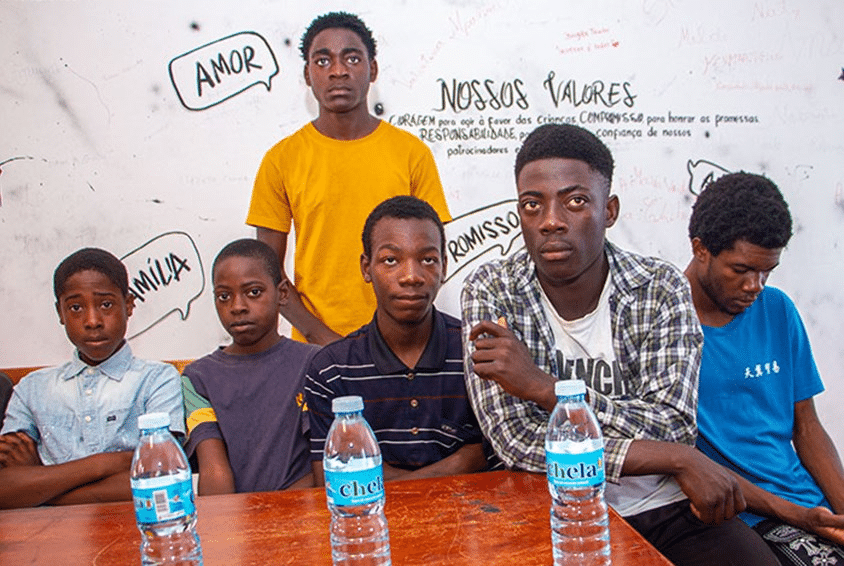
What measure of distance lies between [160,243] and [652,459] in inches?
91.4

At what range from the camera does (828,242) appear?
11.7 ft

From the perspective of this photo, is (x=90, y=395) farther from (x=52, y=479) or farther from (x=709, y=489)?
(x=709, y=489)

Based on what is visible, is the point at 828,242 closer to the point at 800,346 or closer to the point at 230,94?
the point at 800,346

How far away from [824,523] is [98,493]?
1853 mm

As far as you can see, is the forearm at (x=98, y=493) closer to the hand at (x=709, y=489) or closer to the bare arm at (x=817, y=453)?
the hand at (x=709, y=489)

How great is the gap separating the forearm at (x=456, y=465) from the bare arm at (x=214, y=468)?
0.46m

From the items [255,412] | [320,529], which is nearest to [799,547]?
[320,529]

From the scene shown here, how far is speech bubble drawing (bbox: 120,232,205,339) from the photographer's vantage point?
10.2 feet

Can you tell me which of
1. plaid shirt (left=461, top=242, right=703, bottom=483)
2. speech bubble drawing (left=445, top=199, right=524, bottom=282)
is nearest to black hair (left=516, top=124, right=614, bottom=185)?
plaid shirt (left=461, top=242, right=703, bottom=483)

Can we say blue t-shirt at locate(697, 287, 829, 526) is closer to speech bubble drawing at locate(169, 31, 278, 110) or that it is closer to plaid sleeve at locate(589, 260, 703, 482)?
plaid sleeve at locate(589, 260, 703, 482)

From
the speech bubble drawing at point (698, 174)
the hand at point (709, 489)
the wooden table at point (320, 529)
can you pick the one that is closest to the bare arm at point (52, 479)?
the wooden table at point (320, 529)

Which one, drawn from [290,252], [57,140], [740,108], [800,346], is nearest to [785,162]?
[740,108]

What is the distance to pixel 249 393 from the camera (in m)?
2.15

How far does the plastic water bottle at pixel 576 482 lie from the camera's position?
115 cm
